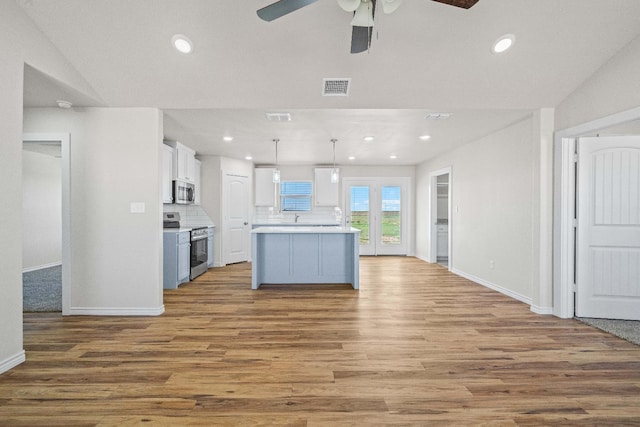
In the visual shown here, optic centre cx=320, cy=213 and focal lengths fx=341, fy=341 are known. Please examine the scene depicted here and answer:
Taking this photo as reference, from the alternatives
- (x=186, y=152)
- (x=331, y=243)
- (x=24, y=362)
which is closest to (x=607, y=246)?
(x=331, y=243)

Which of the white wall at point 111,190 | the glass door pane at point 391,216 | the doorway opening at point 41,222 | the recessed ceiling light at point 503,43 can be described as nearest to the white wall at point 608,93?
the recessed ceiling light at point 503,43

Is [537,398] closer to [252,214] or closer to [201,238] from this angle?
[201,238]

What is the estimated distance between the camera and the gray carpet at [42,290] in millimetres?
4281

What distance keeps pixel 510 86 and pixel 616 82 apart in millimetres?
889

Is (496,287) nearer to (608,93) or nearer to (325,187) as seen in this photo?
(608,93)

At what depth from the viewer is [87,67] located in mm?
3361

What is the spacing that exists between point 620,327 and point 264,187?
22.6 ft

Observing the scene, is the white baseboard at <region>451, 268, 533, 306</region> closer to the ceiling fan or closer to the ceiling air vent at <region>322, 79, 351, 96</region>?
the ceiling air vent at <region>322, 79, 351, 96</region>

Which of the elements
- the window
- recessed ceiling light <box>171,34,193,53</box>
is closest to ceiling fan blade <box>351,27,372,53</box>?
recessed ceiling light <box>171,34,193,53</box>

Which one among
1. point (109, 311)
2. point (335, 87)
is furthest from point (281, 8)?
point (109, 311)

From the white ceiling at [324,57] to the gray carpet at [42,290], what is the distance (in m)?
2.47

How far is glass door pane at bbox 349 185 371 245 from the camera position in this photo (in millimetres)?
8875

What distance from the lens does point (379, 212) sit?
895 centimetres

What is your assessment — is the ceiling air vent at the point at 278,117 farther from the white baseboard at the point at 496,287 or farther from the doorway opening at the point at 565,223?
the white baseboard at the point at 496,287
